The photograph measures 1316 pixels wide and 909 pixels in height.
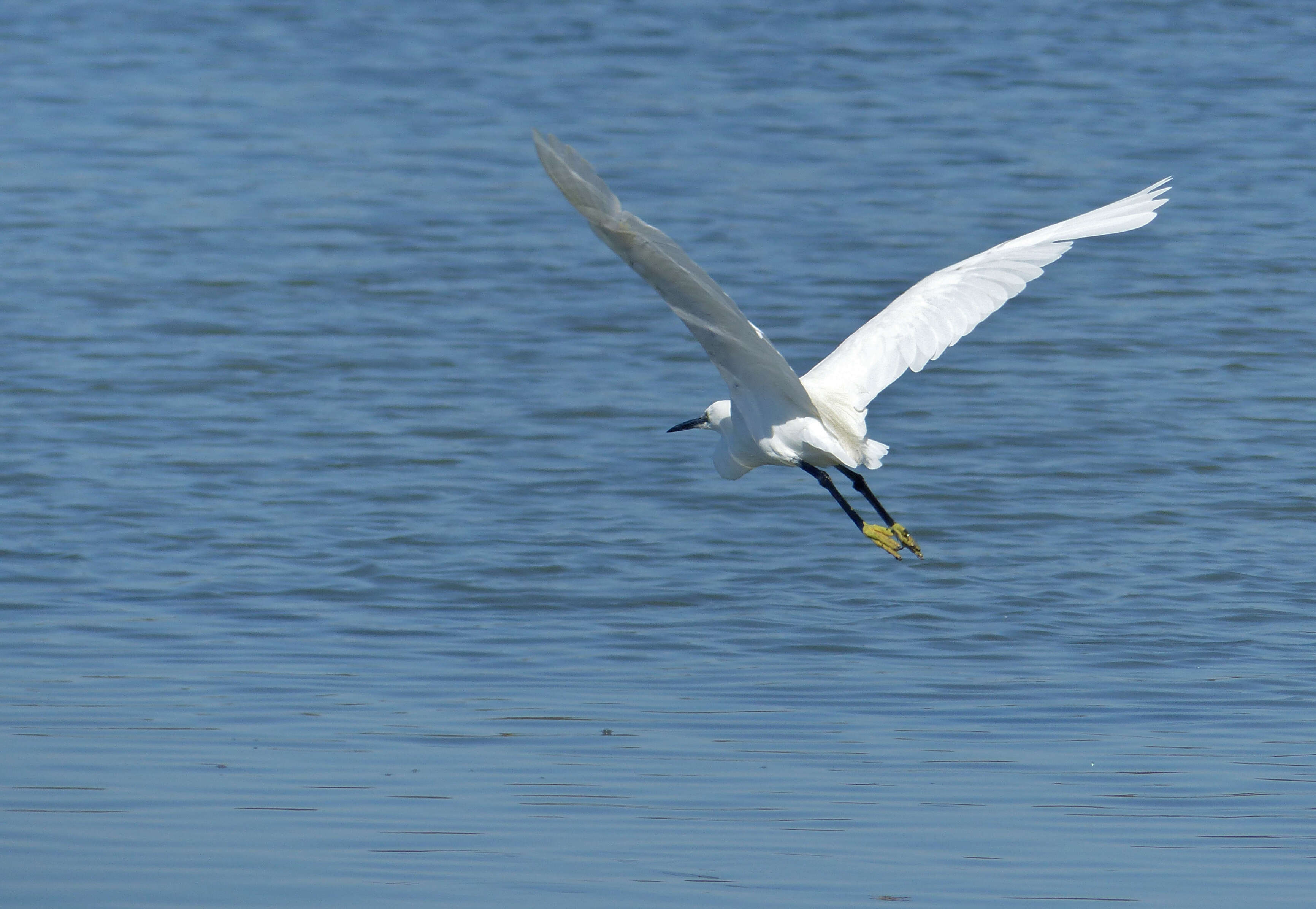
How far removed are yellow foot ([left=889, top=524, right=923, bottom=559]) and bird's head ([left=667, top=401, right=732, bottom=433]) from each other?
2.18 feet

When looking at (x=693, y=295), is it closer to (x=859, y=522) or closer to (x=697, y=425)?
(x=859, y=522)

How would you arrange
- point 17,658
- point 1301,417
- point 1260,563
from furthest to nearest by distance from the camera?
point 1301,417 → point 1260,563 → point 17,658

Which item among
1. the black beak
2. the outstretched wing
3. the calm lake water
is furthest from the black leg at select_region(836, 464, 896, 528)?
the calm lake water

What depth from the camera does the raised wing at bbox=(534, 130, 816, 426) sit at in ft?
16.4

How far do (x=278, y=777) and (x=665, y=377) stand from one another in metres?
5.70

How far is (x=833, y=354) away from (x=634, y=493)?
3094mm

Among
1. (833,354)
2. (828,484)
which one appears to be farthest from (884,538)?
(833,354)

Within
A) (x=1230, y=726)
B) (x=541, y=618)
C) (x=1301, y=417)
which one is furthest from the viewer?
(x=1301, y=417)

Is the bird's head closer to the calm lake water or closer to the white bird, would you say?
the white bird

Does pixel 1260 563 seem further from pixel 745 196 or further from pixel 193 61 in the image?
pixel 193 61

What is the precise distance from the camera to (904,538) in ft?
22.7

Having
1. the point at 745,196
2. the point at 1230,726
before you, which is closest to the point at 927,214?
the point at 745,196

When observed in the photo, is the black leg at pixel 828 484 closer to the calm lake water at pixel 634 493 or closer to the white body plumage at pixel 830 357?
the white body plumage at pixel 830 357

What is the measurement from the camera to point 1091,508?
31.5 ft
